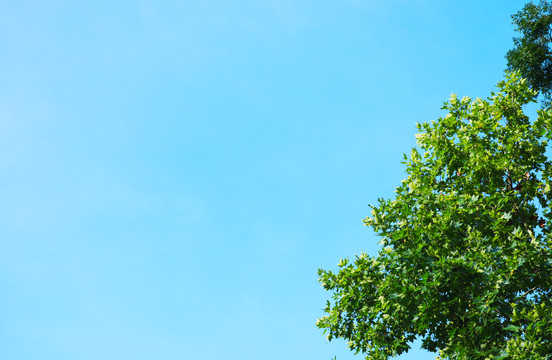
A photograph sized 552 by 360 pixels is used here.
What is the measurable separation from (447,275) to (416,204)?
10.9 ft

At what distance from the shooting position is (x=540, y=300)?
671 inches

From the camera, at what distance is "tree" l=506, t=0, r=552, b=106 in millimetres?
35969

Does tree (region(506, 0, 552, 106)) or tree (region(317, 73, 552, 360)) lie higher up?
tree (region(506, 0, 552, 106))

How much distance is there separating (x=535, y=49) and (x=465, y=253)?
26.2m

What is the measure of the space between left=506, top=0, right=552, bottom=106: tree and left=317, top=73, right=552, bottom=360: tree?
17.9 metres

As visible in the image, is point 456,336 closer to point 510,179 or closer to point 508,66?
point 510,179

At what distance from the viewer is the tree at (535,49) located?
3597cm

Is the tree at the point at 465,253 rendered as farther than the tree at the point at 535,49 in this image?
No

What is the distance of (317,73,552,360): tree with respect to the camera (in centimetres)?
1573

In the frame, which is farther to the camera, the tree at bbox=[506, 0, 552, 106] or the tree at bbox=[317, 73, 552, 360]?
the tree at bbox=[506, 0, 552, 106]

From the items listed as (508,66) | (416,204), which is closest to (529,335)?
(416,204)

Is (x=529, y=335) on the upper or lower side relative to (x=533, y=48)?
lower

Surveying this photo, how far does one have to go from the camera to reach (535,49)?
36.1 m

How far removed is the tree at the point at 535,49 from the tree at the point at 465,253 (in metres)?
17.9
